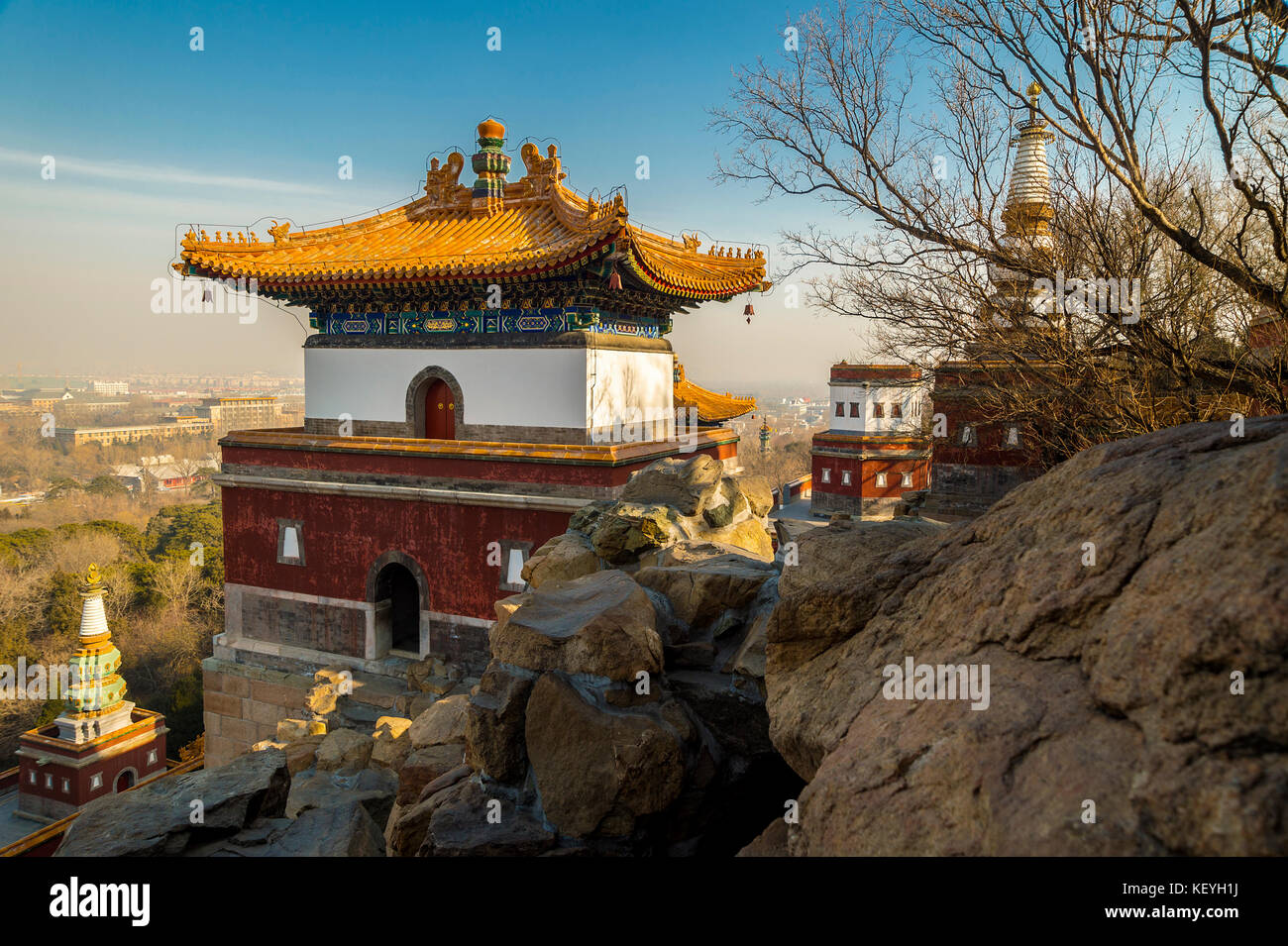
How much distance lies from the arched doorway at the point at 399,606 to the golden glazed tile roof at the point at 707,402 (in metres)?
6.54

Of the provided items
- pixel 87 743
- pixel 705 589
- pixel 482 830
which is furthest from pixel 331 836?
pixel 87 743

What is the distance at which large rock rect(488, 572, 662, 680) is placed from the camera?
3.93 metres

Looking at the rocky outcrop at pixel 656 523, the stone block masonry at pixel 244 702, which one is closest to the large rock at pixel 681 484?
the rocky outcrop at pixel 656 523

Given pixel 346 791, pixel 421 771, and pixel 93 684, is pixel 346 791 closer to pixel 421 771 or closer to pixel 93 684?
pixel 421 771

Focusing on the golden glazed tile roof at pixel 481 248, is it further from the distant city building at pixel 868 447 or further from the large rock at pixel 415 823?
the distant city building at pixel 868 447

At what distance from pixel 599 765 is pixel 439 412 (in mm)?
10650

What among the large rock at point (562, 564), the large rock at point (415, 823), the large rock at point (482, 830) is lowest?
the large rock at point (415, 823)

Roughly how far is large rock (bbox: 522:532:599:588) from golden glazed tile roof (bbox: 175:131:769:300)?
534 cm

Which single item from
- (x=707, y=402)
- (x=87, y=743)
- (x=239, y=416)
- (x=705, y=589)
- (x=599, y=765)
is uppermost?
(x=239, y=416)

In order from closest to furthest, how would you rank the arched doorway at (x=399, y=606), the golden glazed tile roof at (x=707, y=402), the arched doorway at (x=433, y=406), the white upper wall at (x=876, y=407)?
the arched doorway at (x=399, y=606)
the arched doorway at (x=433, y=406)
the golden glazed tile roof at (x=707, y=402)
the white upper wall at (x=876, y=407)

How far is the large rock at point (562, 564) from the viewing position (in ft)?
21.7

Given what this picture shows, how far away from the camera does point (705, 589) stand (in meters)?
4.87

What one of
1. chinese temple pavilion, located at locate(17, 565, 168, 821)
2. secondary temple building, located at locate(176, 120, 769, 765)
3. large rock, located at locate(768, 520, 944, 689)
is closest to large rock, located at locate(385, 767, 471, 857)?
large rock, located at locate(768, 520, 944, 689)

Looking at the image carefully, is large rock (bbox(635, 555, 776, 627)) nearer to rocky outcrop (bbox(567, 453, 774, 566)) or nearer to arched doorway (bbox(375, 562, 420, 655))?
rocky outcrop (bbox(567, 453, 774, 566))
